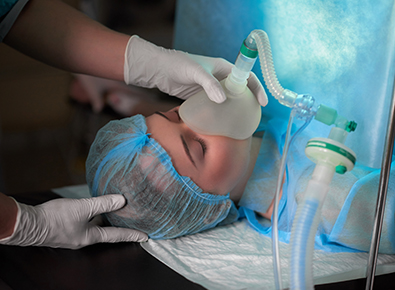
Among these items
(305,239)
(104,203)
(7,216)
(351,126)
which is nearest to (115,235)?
(104,203)

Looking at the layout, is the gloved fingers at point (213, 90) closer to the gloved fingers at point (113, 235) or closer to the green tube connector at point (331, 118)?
the green tube connector at point (331, 118)

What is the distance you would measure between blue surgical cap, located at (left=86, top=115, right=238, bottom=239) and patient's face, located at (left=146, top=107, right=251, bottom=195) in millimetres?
27

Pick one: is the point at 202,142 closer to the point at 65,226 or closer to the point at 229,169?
the point at 229,169

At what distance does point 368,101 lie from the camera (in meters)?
0.96

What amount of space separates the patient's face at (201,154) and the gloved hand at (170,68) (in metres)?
0.18

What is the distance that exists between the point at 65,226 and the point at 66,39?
29.1 inches

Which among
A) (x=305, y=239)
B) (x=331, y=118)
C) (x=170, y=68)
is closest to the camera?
(x=305, y=239)

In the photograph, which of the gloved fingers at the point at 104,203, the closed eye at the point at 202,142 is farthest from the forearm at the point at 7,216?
the closed eye at the point at 202,142

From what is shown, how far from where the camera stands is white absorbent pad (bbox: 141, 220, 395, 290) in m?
0.93

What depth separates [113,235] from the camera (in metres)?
1.13

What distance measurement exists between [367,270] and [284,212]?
1.10 ft

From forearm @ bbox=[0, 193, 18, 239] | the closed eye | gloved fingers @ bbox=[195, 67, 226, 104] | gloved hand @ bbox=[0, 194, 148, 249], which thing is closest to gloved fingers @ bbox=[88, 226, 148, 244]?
gloved hand @ bbox=[0, 194, 148, 249]

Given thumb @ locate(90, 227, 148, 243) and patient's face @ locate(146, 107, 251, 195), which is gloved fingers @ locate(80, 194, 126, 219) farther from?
patient's face @ locate(146, 107, 251, 195)

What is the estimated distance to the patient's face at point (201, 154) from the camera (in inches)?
43.9
